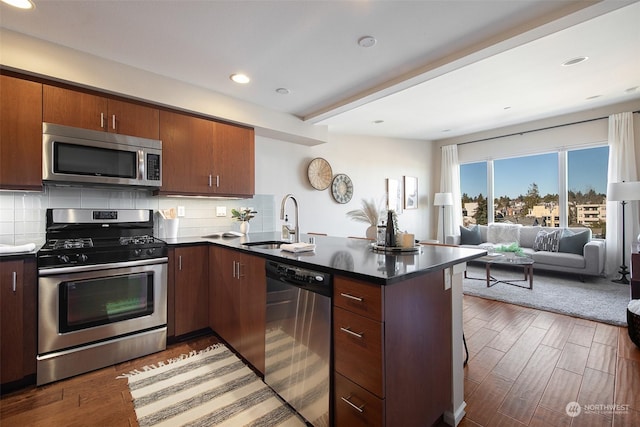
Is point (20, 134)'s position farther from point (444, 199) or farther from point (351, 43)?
point (444, 199)

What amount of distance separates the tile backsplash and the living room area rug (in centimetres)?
270

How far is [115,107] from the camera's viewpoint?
8.04 feet

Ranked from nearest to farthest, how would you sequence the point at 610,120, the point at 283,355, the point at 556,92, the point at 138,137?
1. the point at 283,355
2. the point at 138,137
3. the point at 556,92
4. the point at 610,120

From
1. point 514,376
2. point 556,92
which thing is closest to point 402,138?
point 556,92

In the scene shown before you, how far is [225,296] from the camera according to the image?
2.38 meters

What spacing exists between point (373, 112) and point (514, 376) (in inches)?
139

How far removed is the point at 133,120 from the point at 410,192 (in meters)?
5.40

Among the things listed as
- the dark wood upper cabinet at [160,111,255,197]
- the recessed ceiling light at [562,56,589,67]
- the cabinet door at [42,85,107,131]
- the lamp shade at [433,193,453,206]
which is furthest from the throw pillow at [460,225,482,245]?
the cabinet door at [42,85,107,131]

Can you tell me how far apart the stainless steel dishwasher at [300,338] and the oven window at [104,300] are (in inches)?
48.7

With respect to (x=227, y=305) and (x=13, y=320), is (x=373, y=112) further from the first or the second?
(x=13, y=320)

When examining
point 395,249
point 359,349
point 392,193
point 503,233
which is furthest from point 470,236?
point 359,349

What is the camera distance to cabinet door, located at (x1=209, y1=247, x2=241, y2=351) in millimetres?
2217

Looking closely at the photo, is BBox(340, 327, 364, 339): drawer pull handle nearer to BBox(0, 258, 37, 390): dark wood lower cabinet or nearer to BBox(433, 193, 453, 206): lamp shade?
BBox(0, 258, 37, 390): dark wood lower cabinet

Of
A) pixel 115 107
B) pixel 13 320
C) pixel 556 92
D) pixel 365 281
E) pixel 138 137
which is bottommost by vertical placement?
pixel 13 320
